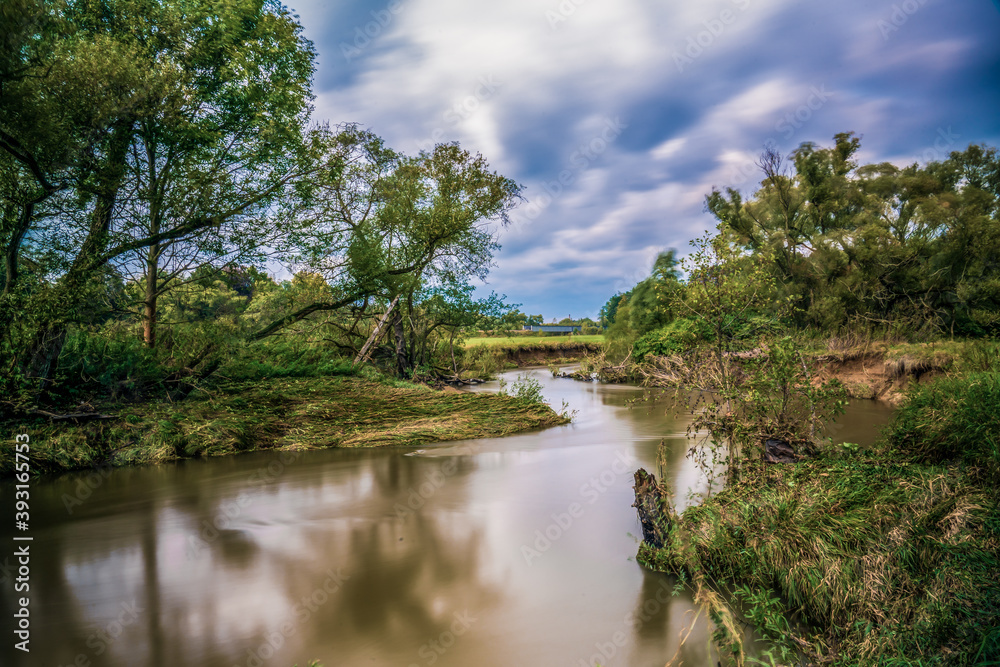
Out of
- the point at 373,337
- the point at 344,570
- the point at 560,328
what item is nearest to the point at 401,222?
the point at 373,337

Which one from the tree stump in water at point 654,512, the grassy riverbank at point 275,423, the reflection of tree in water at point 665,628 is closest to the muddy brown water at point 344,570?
the reflection of tree in water at point 665,628

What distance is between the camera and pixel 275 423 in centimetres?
995

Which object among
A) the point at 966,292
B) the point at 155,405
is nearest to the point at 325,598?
the point at 155,405

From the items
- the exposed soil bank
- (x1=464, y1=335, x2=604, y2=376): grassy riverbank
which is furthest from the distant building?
the exposed soil bank

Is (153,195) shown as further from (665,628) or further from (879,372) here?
(879,372)

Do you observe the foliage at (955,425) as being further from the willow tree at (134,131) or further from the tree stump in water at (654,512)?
the willow tree at (134,131)

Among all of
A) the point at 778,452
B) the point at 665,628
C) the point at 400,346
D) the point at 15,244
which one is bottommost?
the point at 665,628

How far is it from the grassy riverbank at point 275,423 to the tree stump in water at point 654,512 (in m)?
6.36

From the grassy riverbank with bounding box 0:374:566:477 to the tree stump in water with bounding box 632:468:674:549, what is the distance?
251 inches

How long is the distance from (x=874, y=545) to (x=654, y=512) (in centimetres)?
174

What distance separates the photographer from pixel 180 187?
9852mm

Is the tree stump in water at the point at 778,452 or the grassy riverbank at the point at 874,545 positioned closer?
the grassy riverbank at the point at 874,545

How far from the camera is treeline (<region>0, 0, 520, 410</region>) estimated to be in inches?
291

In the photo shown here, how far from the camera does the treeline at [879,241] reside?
1564 cm
